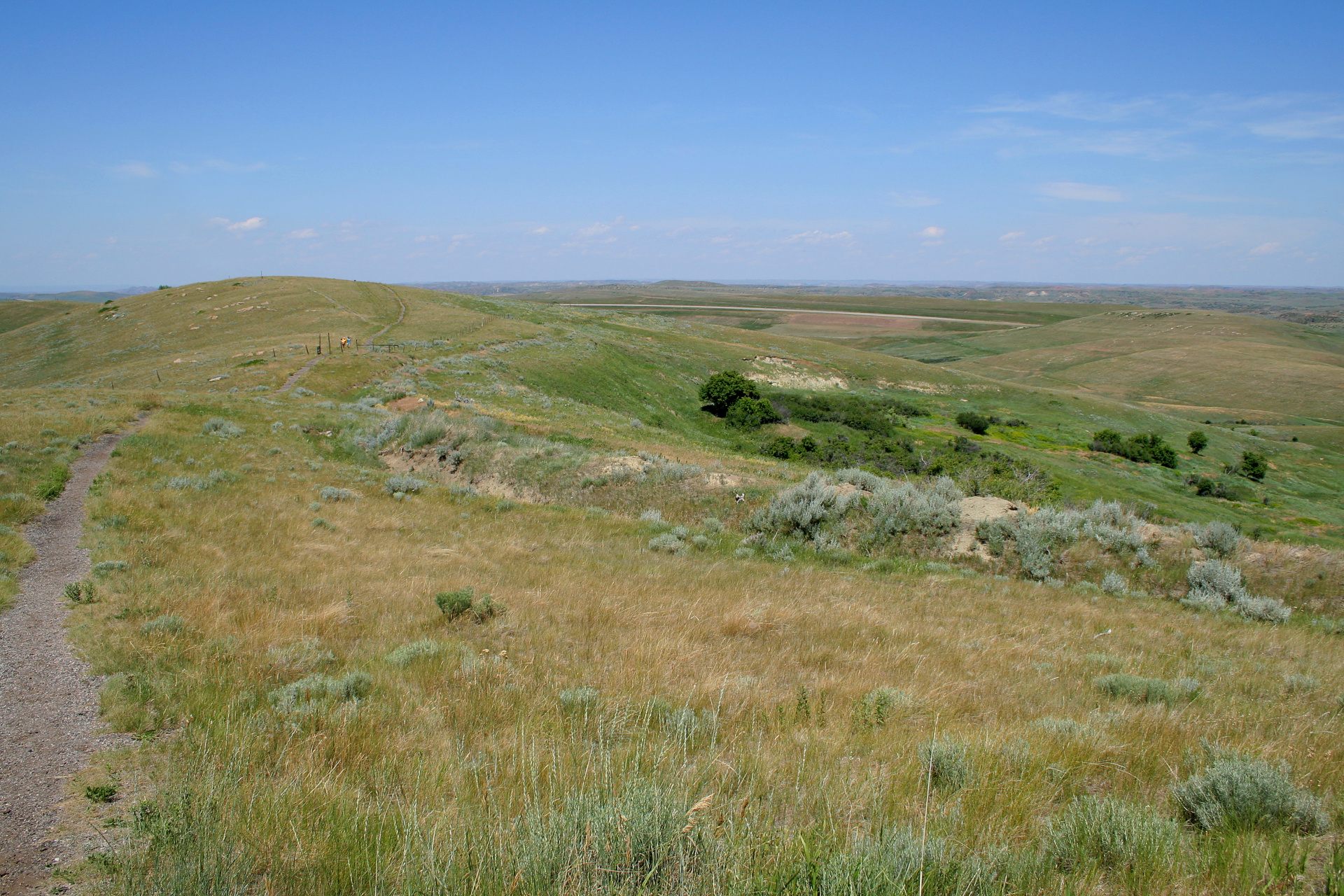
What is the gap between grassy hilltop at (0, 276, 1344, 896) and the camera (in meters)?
2.94

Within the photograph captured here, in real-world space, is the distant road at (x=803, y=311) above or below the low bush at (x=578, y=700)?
above

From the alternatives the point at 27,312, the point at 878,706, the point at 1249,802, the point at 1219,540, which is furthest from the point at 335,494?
the point at 27,312

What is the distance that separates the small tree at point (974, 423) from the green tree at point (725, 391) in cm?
1622

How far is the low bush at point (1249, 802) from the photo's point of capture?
345 cm

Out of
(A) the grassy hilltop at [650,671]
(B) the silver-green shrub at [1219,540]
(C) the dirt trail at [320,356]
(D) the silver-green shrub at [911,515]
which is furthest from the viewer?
(C) the dirt trail at [320,356]

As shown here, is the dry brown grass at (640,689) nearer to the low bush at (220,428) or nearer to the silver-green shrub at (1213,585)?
the silver-green shrub at (1213,585)

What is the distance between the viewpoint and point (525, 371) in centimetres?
3991

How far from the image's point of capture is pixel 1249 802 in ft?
11.4

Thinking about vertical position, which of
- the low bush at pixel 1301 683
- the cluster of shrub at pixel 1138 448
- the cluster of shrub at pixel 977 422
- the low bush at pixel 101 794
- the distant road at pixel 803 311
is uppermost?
the distant road at pixel 803 311

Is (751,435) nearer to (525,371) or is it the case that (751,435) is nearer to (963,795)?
(525,371)

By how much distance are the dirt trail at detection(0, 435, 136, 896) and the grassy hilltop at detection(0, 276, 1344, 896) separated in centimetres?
21

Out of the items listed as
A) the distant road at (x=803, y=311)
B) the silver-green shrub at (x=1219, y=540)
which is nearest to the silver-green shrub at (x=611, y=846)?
the silver-green shrub at (x=1219, y=540)

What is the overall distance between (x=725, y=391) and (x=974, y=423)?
19057 mm

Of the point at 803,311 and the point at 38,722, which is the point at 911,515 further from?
the point at 803,311
